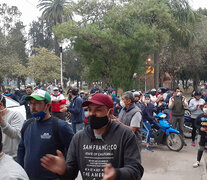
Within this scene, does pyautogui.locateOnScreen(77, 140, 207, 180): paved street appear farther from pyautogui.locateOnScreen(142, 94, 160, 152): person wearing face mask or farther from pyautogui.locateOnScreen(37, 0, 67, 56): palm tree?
pyautogui.locateOnScreen(37, 0, 67, 56): palm tree

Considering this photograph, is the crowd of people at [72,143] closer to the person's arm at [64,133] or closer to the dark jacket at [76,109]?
the person's arm at [64,133]

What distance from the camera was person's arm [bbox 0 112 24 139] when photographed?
3.32 metres

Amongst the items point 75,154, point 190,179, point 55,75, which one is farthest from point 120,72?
point 55,75

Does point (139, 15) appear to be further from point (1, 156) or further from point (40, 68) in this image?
point (40, 68)

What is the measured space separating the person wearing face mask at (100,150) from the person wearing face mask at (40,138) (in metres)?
0.68

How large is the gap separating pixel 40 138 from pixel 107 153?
105cm

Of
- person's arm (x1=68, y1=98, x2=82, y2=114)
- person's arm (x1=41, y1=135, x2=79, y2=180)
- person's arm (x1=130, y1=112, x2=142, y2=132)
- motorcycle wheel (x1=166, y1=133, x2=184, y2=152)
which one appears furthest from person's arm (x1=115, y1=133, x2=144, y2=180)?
motorcycle wheel (x1=166, y1=133, x2=184, y2=152)

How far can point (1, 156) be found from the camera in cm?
193

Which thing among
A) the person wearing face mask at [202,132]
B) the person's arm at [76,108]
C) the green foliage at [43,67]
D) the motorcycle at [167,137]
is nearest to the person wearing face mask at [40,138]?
the person wearing face mask at [202,132]

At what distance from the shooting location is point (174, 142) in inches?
324

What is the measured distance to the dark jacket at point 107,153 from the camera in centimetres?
216

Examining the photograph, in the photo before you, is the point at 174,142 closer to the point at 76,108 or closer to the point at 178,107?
the point at 178,107

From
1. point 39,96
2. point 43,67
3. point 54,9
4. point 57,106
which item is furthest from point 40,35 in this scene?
point 39,96

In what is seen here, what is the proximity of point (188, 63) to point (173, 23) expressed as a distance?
49.9ft
